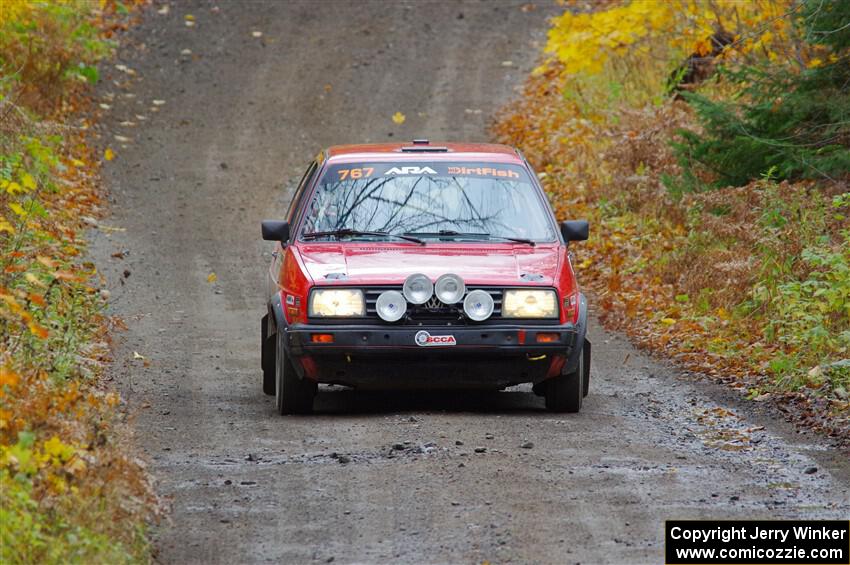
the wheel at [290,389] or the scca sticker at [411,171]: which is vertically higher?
the scca sticker at [411,171]

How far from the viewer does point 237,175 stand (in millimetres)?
21875

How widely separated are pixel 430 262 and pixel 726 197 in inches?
236

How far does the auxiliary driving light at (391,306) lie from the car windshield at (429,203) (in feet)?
3.28

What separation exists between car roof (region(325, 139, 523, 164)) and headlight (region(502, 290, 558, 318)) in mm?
1729

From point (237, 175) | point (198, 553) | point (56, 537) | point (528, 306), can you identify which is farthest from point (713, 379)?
point (237, 175)

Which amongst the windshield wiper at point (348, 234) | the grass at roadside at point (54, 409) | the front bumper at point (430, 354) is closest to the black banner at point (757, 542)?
the grass at roadside at point (54, 409)

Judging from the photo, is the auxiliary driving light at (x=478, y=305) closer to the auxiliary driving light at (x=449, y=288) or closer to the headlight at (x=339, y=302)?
the auxiliary driving light at (x=449, y=288)

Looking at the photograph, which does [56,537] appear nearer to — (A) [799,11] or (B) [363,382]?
(B) [363,382]

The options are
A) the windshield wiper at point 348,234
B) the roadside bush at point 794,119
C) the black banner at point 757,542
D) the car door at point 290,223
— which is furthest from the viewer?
the roadside bush at point 794,119

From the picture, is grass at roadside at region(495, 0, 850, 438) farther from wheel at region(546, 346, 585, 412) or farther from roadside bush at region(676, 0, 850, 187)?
wheel at region(546, 346, 585, 412)

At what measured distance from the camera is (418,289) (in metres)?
8.85

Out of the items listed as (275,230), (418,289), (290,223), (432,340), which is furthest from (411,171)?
(432,340)

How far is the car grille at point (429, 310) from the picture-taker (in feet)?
29.2

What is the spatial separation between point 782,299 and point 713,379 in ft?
4.47
